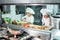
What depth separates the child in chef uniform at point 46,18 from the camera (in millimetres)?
1631

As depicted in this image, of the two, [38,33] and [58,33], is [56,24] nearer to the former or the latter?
[58,33]

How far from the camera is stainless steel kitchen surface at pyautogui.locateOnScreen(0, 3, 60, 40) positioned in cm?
161

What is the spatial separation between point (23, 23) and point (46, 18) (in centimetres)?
33

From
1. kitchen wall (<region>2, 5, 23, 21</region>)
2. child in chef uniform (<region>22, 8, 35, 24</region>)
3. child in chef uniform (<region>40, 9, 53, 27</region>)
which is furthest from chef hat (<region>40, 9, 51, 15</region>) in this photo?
kitchen wall (<region>2, 5, 23, 21</region>)

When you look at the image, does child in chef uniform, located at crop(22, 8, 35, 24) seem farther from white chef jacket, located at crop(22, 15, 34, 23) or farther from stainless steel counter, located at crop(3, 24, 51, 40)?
stainless steel counter, located at crop(3, 24, 51, 40)

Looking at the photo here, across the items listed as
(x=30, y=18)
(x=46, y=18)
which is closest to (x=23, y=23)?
(x=30, y=18)

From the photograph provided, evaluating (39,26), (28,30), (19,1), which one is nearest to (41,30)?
(39,26)

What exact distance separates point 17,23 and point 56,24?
1.71ft

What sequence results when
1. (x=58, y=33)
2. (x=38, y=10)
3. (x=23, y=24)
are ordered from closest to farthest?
(x=58, y=33), (x=38, y=10), (x=23, y=24)

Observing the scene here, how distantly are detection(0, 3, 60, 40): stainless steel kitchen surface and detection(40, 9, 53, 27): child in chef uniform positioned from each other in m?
0.03

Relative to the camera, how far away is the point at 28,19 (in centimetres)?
179

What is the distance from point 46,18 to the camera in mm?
1648

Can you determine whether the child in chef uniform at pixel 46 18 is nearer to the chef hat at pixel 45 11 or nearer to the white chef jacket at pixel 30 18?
the chef hat at pixel 45 11

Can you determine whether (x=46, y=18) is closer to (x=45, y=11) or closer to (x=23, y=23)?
(x=45, y=11)
